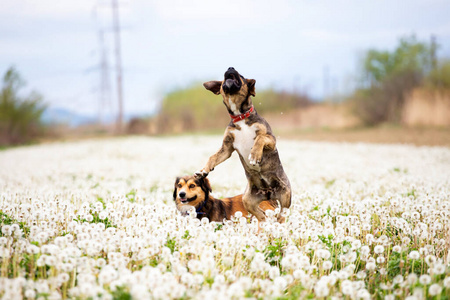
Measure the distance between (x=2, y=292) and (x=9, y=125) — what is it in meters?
37.9

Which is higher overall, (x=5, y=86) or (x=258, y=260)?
(x=5, y=86)

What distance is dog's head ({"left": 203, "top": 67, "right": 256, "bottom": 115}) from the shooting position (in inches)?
188

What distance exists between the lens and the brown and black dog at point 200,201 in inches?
228

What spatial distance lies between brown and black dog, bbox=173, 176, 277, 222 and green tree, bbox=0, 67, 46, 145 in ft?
116

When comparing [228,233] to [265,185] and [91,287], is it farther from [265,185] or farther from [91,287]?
[91,287]

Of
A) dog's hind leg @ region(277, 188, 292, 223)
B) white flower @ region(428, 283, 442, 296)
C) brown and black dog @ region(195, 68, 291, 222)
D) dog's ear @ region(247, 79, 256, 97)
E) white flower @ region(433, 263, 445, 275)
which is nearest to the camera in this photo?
white flower @ region(428, 283, 442, 296)

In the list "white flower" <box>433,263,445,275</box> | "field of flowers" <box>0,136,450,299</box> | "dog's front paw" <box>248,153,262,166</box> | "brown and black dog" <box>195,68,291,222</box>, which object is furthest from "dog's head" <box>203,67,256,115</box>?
"white flower" <box>433,263,445,275</box>

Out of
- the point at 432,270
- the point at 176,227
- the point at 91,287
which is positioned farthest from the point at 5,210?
the point at 432,270

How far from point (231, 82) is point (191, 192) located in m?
1.79

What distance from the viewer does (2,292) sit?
3.29m

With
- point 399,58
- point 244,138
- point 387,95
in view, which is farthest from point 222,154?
point 399,58

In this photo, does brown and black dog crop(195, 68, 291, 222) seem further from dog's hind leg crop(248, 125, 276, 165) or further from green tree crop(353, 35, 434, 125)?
green tree crop(353, 35, 434, 125)

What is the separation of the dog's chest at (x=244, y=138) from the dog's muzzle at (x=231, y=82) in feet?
1.62

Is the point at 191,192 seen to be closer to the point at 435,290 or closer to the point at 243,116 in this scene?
the point at 243,116
